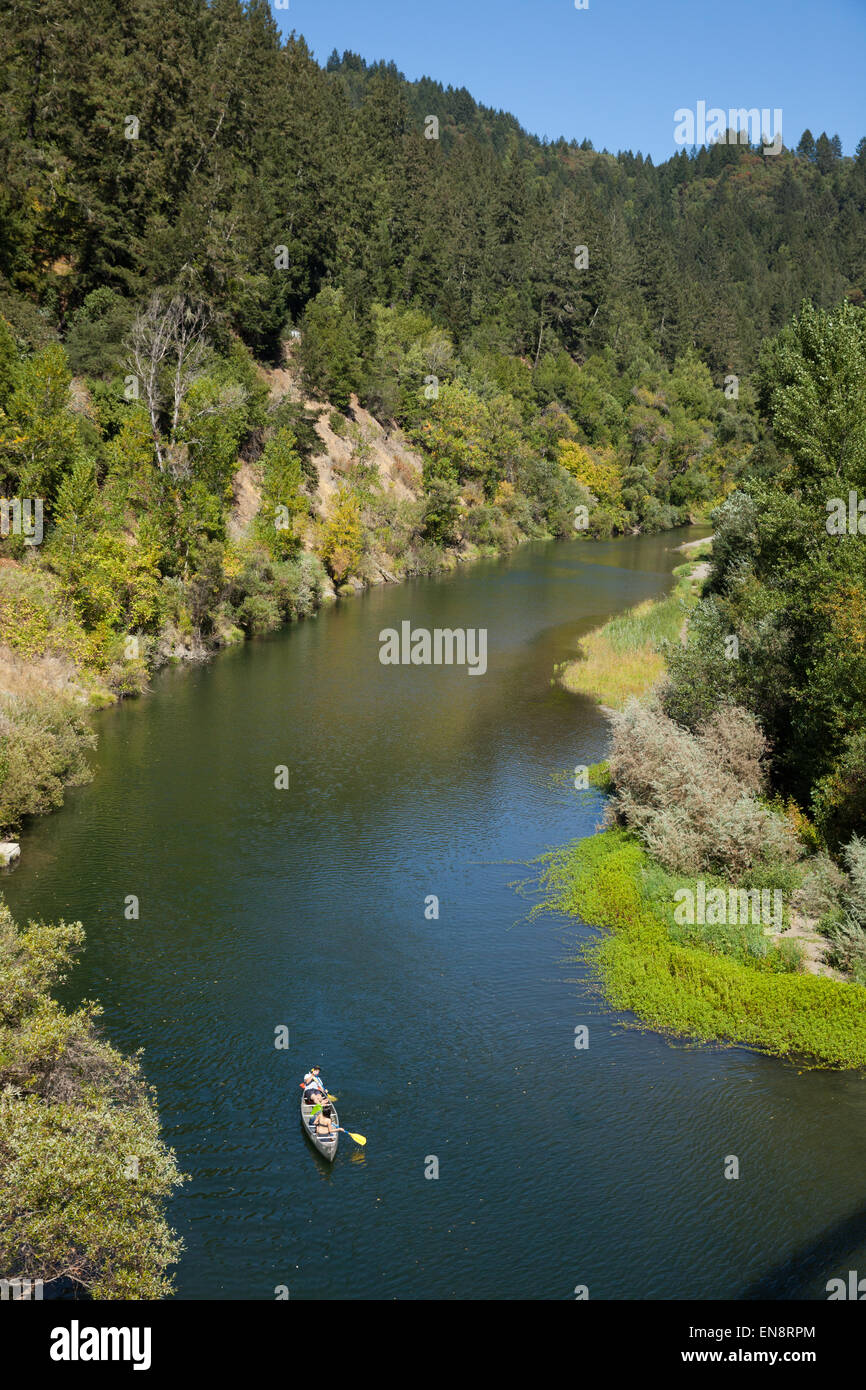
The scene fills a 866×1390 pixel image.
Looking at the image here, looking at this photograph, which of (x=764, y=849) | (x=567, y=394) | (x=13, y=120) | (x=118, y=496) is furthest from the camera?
(x=567, y=394)

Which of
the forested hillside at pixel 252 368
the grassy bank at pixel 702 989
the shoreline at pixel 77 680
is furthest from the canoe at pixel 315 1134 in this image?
the forested hillside at pixel 252 368

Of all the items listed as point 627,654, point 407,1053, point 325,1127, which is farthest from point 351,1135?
point 627,654

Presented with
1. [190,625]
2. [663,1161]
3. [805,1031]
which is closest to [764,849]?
[805,1031]

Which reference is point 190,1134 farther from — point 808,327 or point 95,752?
point 808,327

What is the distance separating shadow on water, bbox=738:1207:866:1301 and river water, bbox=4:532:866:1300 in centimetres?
5

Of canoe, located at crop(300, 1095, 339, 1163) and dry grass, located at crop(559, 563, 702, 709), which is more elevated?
dry grass, located at crop(559, 563, 702, 709)

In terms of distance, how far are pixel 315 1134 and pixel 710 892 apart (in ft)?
48.0

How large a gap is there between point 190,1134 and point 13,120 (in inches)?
2708

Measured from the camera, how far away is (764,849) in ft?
101

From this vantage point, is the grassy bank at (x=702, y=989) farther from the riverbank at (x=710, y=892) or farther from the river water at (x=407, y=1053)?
the river water at (x=407, y=1053)

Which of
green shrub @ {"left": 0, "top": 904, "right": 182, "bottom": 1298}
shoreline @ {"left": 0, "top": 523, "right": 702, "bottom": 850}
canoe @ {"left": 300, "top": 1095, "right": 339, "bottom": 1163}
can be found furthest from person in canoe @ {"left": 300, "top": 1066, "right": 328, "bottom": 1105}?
shoreline @ {"left": 0, "top": 523, "right": 702, "bottom": 850}

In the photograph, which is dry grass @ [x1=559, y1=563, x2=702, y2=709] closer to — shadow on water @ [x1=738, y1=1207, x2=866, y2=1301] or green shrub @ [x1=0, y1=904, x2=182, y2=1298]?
shadow on water @ [x1=738, y1=1207, x2=866, y2=1301]

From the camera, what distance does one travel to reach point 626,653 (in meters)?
60.0

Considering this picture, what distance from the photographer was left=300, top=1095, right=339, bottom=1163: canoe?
2047cm
